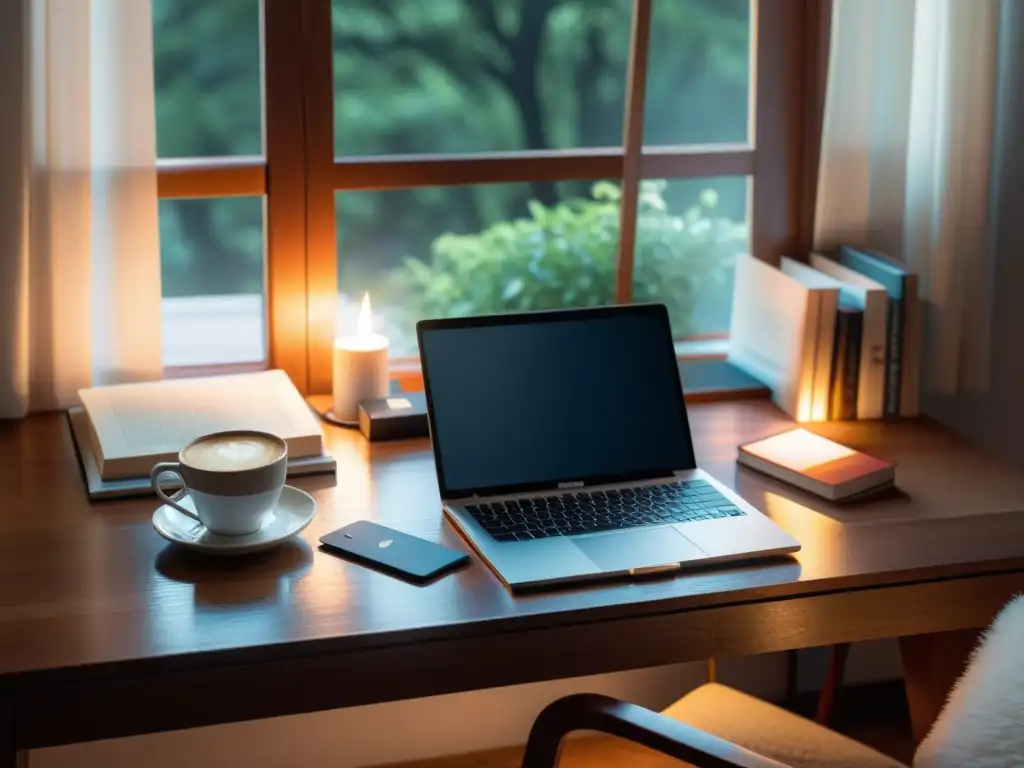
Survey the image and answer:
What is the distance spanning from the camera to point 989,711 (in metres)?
1.36

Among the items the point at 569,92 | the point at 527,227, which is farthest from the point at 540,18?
the point at 527,227

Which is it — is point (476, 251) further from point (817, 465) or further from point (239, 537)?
point (239, 537)

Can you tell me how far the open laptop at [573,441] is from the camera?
1.60 metres

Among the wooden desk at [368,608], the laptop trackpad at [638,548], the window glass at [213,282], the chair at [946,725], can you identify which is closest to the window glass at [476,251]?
the window glass at [213,282]

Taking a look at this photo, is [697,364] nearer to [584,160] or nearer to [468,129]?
[584,160]

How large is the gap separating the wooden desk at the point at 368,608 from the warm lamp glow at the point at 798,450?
44mm

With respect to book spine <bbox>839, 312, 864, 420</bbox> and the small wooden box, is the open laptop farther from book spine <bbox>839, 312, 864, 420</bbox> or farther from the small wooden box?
book spine <bbox>839, 312, 864, 420</bbox>

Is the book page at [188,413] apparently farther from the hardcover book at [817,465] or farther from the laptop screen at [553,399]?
the hardcover book at [817,465]

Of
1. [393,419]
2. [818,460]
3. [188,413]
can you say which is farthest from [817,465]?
[188,413]

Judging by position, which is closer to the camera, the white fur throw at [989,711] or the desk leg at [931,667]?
the white fur throw at [989,711]

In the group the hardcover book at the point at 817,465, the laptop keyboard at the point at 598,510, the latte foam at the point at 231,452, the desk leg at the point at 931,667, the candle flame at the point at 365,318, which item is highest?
the candle flame at the point at 365,318

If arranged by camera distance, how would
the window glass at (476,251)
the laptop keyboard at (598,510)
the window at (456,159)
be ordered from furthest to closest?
the window glass at (476,251)
the window at (456,159)
the laptop keyboard at (598,510)

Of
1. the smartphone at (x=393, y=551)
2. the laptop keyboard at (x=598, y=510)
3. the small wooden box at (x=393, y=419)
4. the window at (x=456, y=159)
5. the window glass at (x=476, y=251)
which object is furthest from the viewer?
the window glass at (x=476, y=251)

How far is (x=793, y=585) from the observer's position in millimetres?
1512
